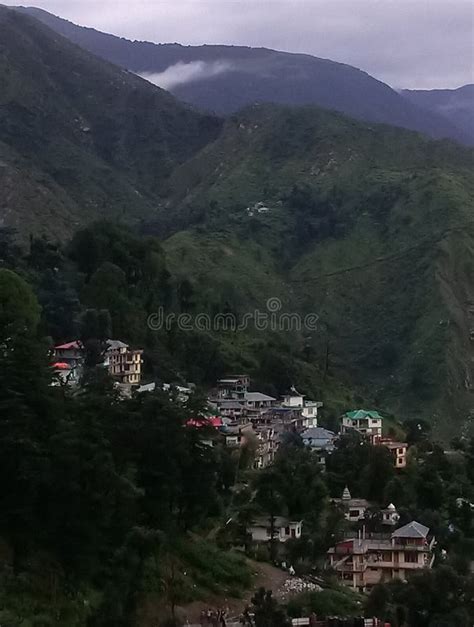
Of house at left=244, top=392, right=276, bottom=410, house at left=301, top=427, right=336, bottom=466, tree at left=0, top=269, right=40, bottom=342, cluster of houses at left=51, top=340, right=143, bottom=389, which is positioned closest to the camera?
tree at left=0, top=269, right=40, bottom=342

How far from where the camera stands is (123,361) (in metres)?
33.4

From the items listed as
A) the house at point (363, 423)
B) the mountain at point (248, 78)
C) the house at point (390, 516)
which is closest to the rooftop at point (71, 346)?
the house at point (363, 423)

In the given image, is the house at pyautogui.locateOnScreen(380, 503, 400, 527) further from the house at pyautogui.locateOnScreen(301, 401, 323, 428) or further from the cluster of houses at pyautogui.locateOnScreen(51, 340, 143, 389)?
the house at pyautogui.locateOnScreen(301, 401, 323, 428)

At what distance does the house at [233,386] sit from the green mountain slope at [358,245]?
1107 centimetres

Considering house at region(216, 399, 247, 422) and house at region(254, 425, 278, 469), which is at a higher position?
house at region(216, 399, 247, 422)

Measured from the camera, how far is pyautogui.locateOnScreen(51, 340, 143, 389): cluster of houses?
31.1 meters

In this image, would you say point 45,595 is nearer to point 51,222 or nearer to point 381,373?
point 381,373

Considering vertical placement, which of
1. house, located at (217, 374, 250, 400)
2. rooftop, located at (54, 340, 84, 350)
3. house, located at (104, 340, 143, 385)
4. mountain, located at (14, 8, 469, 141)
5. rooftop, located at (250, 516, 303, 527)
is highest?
mountain, located at (14, 8, 469, 141)

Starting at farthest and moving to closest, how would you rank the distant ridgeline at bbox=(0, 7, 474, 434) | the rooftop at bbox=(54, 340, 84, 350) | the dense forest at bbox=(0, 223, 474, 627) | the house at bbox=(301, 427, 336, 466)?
the distant ridgeline at bbox=(0, 7, 474, 434), the rooftop at bbox=(54, 340, 84, 350), the house at bbox=(301, 427, 336, 466), the dense forest at bbox=(0, 223, 474, 627)

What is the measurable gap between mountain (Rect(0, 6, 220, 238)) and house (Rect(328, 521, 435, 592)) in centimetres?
4527

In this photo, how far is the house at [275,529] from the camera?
75.0 ft

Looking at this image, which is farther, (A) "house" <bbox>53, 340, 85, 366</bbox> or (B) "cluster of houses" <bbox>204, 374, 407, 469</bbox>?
(A) "house" <bbox>53, 340, 85, 366</bbox>

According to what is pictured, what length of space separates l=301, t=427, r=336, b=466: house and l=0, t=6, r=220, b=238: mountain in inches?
1437

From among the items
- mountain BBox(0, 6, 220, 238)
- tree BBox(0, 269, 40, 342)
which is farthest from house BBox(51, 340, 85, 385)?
mountain BBox(0, 6, 220, 238)
